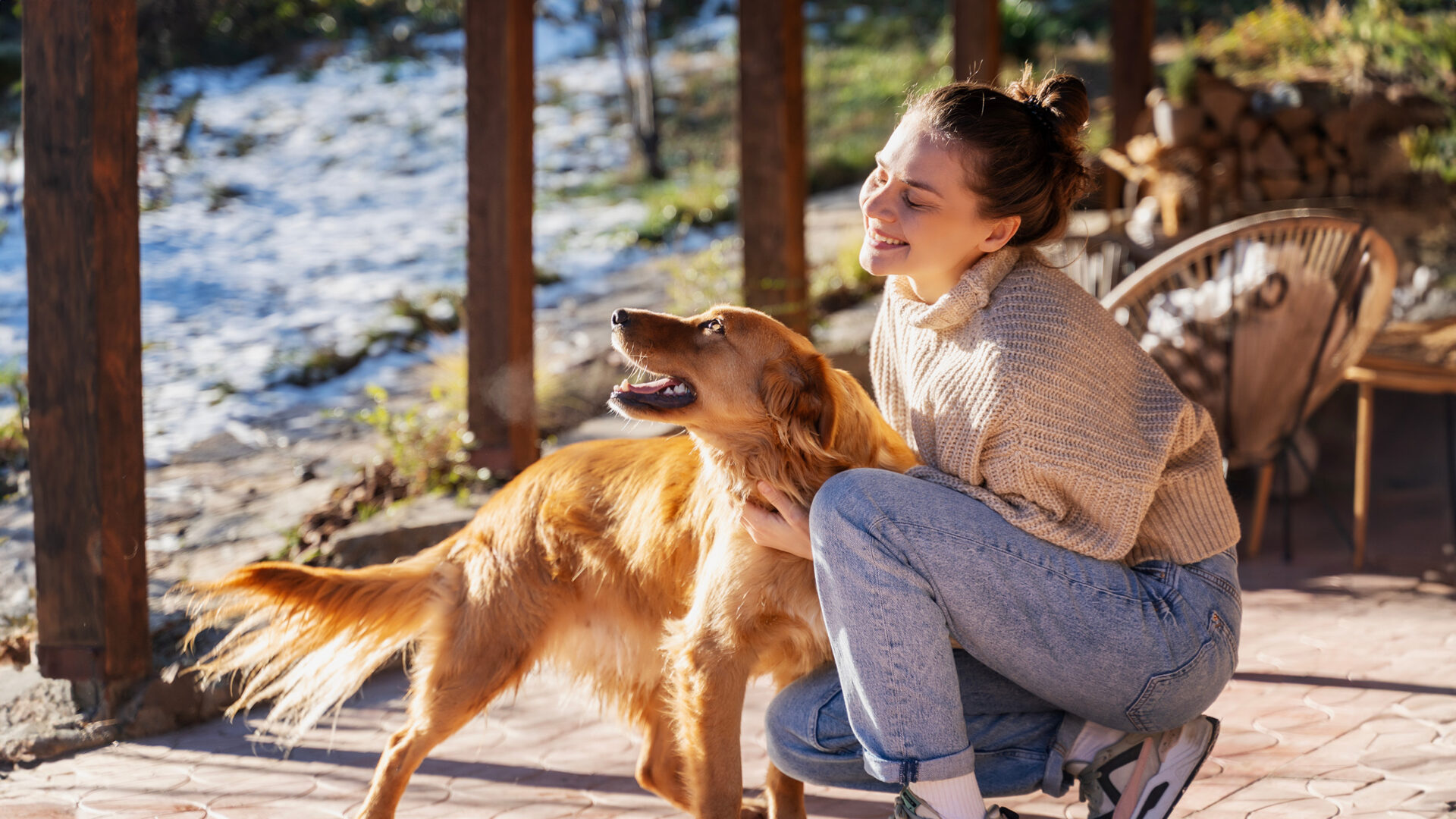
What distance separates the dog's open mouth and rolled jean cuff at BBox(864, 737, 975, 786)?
746mm

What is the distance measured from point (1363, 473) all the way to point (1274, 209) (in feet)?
9.79

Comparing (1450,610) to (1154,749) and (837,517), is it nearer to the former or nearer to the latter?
(1154,749)

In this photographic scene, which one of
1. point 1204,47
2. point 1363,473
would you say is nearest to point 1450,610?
point 1363,473

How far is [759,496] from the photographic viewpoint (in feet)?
7.05

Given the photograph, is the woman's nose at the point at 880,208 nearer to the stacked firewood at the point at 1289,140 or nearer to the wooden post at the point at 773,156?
the wooden post at the point at 773,156

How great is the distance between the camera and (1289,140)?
21.9 feet

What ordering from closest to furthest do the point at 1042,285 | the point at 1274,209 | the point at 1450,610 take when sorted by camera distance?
the point at 1042,285 < the point at 1450,610 < the point at 1274,209

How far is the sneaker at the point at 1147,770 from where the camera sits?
1928mm

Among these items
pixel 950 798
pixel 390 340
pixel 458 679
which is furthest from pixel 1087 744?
pixel 390 340

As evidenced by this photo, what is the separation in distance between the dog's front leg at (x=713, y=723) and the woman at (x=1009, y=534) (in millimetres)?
100

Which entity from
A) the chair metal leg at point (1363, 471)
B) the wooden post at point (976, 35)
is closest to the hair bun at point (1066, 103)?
the chair metal leg at point (1363, 471)

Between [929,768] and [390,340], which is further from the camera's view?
[390,340]

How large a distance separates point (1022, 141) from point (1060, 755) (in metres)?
1.09

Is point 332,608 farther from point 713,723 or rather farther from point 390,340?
point 390,340
